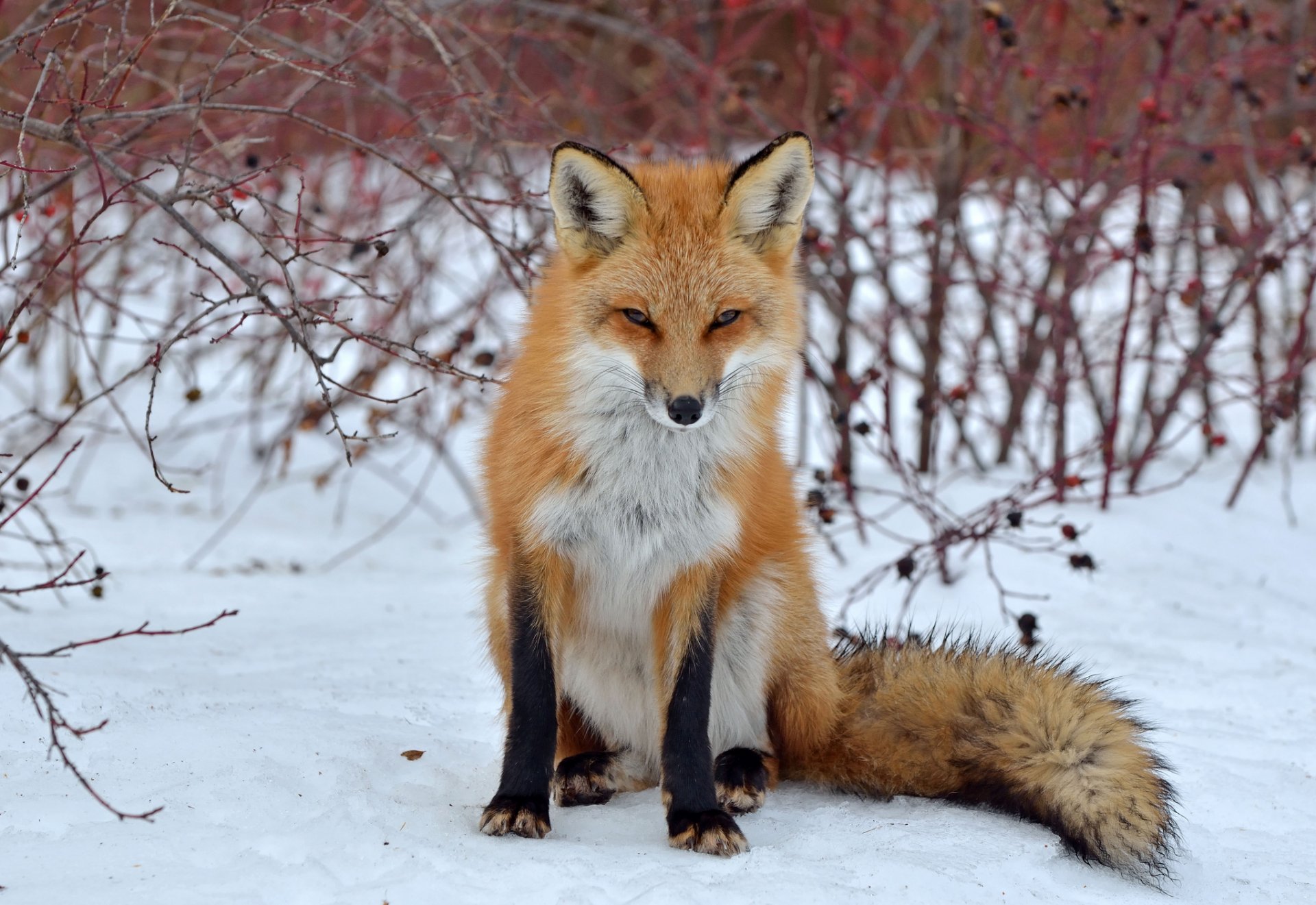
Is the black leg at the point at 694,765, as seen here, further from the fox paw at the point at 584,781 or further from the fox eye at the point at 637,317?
the fox eye at the point at 637,317

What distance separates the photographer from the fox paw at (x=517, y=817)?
2496 millimetres

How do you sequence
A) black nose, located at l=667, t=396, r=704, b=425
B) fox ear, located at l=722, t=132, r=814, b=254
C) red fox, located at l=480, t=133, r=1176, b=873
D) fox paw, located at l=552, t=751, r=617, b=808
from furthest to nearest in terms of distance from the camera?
fox paw, located at l=552, t=751, r=617, b=808, fox ear, located at l=722, t=132, r=814, b=254, red fox, located at l=480, t=133, r=1176, b=873, black nose, located at l=667, t=396, r=704, b=425

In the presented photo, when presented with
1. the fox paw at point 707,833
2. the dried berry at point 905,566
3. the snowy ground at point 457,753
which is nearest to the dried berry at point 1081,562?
the snowy ground at point 457,753

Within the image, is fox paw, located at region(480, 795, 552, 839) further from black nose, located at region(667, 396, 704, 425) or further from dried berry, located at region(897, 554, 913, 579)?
dried berry, located at region(897, 554, 913, 579)

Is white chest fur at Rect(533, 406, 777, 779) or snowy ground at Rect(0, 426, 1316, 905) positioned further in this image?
white chest fur at Rect(533, 406, 777, 779)

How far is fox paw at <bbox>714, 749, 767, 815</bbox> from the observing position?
276 cm

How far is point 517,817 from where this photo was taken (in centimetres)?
251

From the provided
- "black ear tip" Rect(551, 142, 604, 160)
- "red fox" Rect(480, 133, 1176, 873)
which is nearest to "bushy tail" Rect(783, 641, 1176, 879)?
"red fox" Rect(480, 133, 1176, 873)

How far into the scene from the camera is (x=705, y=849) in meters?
2.45

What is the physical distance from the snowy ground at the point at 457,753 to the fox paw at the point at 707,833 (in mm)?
42

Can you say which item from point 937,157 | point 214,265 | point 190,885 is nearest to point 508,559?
point 190,885

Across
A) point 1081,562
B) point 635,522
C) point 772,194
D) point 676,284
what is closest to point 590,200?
point 676,284

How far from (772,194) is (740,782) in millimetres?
1412

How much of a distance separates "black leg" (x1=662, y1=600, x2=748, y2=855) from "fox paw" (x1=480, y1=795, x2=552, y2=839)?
276 millimetres
